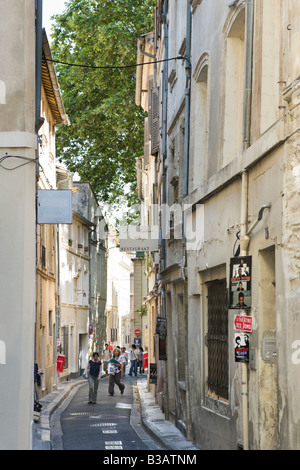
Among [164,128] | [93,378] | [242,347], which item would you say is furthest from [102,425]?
Answer: [242,347]

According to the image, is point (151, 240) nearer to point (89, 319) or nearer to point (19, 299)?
point (19, 299)

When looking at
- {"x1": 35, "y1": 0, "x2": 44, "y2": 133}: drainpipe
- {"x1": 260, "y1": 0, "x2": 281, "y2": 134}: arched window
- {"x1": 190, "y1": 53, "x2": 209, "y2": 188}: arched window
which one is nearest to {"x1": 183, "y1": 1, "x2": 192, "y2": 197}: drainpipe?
{"x1": 190, "y1": 53, "x2": 209, "y2": 188}: arched window

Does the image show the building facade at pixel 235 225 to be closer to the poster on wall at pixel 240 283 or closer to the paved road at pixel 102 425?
the poster on wall at pixel 240 283

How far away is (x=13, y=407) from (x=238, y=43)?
20.7 ft

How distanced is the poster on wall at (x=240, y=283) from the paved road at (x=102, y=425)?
4671mm

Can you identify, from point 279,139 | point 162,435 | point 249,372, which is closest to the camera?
point 279,139

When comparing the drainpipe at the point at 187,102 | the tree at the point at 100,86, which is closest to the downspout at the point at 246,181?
the drainpipe at the point at 187,102

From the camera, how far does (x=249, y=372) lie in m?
10.4

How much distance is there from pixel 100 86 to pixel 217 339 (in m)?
23.1

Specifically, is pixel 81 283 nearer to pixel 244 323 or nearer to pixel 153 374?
pixel 153 374

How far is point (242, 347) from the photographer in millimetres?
10469

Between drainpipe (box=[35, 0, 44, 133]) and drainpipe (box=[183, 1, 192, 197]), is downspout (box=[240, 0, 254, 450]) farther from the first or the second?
drainpipe (box=[183, 1, 192, 197])

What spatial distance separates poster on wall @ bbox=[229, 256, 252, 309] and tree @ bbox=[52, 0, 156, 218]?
2382 centimetres
